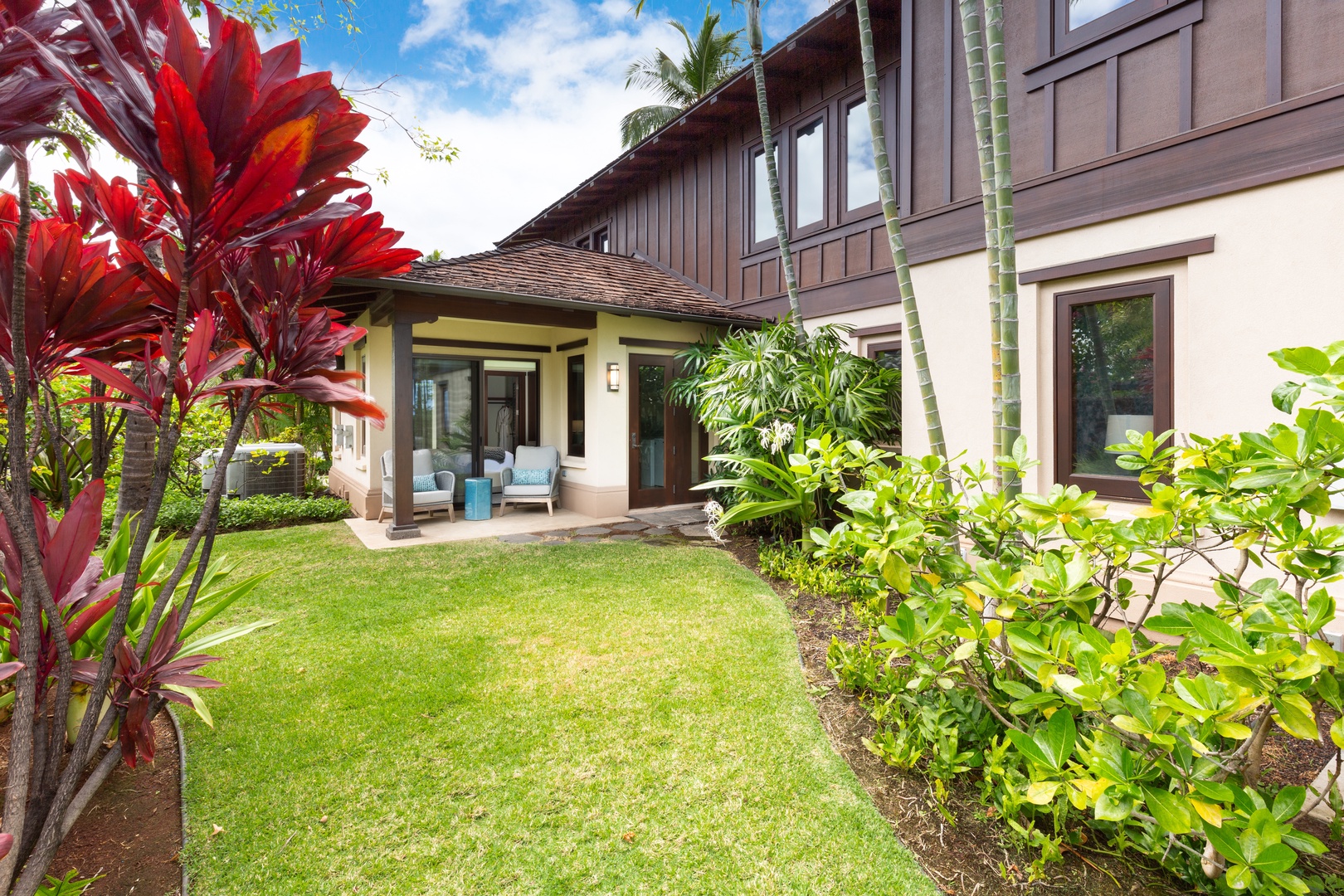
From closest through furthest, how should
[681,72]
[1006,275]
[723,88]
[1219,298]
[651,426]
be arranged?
[1006,275], [1219,298], [723,88], [651,426], [681,72]

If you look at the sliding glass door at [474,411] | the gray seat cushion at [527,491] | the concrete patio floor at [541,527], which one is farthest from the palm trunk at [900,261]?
the sliding glass door at [474,411]

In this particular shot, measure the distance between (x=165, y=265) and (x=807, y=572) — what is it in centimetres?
464

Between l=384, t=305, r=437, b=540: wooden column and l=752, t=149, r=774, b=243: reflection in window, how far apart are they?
4626mm

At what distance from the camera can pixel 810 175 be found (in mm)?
7797

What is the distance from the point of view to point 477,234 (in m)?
39.9


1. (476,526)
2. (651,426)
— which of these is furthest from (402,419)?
(651,426)

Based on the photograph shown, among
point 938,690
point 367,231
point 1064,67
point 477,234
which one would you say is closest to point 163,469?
point 367,231

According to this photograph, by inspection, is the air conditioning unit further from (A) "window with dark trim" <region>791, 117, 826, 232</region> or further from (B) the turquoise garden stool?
(A) "window with dark trim" <region>791, 117, 826, 232</region>

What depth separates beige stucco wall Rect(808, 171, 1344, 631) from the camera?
3680mm

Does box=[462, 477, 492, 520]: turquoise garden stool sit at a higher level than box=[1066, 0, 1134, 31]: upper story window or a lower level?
lower

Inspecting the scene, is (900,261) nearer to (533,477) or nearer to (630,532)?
(630,532)

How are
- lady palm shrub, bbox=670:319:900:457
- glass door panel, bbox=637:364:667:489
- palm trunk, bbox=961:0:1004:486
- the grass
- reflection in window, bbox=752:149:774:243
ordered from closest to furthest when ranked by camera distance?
the grass < palm trunk, bbox=961:0:1004:486 < lady palm shrub, bbox=670:319:900:457 < reflection in window, bbox=752:149:774:243 < glass door panel, bbox=637:364:667:489

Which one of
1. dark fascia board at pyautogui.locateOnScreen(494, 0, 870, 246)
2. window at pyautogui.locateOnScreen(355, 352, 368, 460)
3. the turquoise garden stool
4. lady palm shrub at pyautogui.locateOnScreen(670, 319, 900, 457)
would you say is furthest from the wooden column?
dark fascia board at pyautogui.locateOnScreen(494, 0, 870, 246)

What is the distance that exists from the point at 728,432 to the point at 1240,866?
5053 millimetres
